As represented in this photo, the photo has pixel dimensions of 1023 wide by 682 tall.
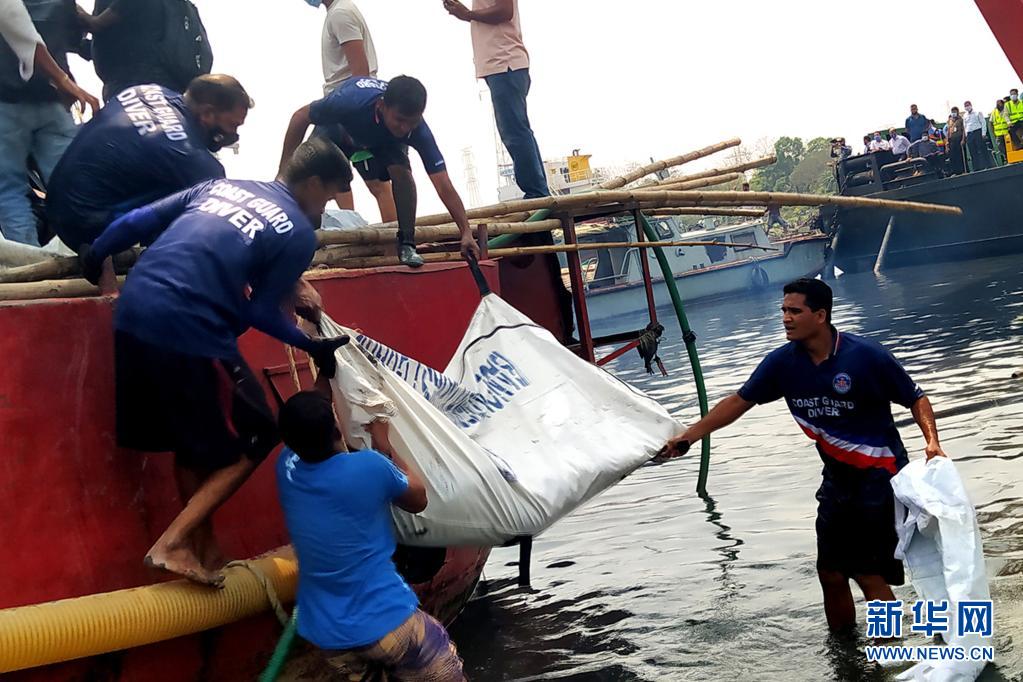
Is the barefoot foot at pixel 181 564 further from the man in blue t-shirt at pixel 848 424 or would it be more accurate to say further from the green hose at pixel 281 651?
the man in blue t-shirt at pixel 848 424

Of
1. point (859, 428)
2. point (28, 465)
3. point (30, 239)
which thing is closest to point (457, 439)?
point (28, 465)

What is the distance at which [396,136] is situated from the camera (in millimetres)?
4809

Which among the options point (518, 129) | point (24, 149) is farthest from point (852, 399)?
point (24, 149)

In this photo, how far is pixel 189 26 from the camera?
525 cm

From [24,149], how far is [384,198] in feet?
6.35

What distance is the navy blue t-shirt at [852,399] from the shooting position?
3.94 meters

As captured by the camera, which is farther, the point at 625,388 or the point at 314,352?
the point at 625,388

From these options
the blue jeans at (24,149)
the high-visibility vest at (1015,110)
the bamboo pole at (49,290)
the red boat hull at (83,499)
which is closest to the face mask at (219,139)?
the bamboo pole at (49,290)

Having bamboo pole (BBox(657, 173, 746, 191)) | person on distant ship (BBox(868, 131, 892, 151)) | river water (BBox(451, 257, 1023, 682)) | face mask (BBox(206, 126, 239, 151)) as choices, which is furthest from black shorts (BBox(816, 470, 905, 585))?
person on distant ship (BBox(868, 131, 892, 151))

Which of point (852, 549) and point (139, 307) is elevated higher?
point (139, 307)

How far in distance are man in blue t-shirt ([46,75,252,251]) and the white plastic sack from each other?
2.90 meters

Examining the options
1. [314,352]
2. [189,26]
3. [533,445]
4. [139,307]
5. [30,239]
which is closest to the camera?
[139,307]

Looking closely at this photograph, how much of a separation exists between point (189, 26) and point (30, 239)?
4.76 feet

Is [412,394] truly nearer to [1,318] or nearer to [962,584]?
[1,318]
